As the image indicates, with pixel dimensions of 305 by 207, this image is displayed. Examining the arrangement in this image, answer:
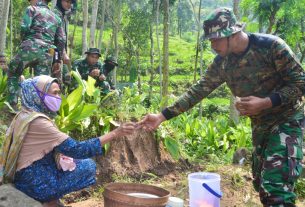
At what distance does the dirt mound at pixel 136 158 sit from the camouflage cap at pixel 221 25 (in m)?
2.82

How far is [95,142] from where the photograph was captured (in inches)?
141

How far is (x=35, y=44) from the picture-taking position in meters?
5.83

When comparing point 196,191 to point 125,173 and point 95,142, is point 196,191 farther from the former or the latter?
point 125,173

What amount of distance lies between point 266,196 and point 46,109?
197cm

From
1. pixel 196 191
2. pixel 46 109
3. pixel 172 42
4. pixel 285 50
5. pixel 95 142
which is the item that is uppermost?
pixel 172 42

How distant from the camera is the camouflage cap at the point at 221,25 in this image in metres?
3.41

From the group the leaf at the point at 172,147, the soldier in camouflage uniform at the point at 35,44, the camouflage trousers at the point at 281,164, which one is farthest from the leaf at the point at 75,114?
the camouflage trousers at the point at 281,164

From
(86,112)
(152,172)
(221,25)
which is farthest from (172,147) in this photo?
(221,25)

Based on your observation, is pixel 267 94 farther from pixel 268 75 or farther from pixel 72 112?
pixel 72 112

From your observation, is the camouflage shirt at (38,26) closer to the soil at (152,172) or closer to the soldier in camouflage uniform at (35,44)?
the soldier in camouflage uniform at (35,44)

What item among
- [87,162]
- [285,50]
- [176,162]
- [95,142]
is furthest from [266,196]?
[176,162]

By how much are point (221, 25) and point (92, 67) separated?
15.7 ft

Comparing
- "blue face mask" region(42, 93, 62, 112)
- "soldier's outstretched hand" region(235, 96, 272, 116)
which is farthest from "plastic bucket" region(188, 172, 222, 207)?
"blue face mask" region(42, 93, 62, 112)

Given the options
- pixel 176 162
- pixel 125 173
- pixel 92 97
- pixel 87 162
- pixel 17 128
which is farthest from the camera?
→ pixel 176 162
